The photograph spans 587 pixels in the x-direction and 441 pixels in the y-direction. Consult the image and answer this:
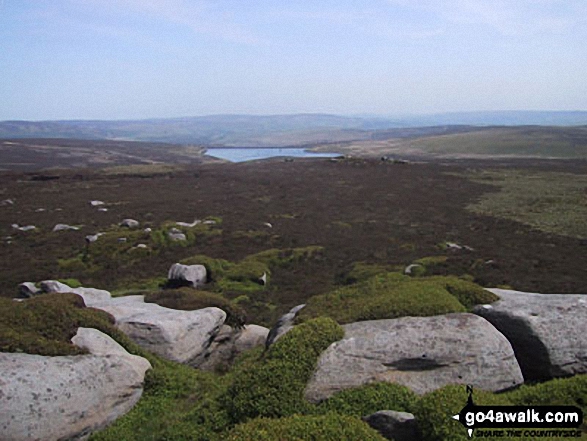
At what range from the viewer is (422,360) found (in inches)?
441

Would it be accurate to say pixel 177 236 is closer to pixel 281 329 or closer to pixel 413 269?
pixel 413 269

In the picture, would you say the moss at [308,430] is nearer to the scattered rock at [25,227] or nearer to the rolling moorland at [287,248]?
the rolling moorland at [287,248]

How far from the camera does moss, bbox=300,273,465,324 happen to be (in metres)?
13.1

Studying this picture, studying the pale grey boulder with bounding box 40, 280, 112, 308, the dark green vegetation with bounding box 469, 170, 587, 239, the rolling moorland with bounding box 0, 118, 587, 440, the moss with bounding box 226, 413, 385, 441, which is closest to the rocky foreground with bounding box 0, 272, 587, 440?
the rolling moorland with bounding box 0, 118, 587, 440

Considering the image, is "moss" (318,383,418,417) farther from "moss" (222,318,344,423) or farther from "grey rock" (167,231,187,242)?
"grey rock" (167,231,187,242)

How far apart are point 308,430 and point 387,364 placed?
341 cm

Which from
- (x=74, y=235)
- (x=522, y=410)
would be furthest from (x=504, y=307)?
(x=74, y=235)

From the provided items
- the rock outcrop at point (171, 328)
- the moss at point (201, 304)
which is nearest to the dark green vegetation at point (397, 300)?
the rock outcrop at point (171, 328)

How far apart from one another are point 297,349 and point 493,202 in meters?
62.2

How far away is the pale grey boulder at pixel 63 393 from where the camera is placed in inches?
415

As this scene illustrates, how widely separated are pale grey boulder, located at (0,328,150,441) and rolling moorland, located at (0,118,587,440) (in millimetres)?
500

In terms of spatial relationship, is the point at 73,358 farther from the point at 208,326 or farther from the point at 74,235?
the point at 74,235

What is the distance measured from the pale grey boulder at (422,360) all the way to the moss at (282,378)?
27 cm

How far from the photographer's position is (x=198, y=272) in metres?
30.7
